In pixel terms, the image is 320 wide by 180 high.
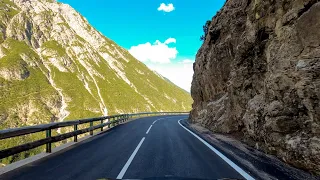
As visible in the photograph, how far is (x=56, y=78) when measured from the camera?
140 m

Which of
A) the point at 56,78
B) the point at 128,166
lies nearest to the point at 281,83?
the point at 128,166

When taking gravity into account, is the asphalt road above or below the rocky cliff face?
below

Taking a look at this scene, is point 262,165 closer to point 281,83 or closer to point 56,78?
point 281,83

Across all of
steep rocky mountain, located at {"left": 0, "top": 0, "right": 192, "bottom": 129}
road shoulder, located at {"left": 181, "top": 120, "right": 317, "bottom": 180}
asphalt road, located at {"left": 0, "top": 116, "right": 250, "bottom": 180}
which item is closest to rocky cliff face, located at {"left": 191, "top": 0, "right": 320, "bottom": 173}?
road shoulder, located at {"left": 181, "top": 120, "right": 317, "bottom": 180}

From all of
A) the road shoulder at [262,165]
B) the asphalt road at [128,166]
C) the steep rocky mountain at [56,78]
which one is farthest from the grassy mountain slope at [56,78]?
the road shoulder at [262,165]

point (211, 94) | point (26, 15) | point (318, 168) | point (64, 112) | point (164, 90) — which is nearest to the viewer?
point (318, 168)

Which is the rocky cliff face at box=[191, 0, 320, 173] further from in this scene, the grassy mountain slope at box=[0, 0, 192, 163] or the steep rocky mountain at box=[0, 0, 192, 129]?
the steep rocky mountain at box=[0, 0, 192, 129]

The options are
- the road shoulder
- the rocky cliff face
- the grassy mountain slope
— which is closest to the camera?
the road shoulder

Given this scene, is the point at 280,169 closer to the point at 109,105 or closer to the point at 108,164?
the point at 108,164

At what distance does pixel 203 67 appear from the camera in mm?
26859

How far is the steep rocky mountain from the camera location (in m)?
111

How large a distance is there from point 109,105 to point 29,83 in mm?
41473

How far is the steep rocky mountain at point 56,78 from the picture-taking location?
110688 mm

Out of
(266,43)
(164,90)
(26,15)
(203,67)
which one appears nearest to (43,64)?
(26,15)
